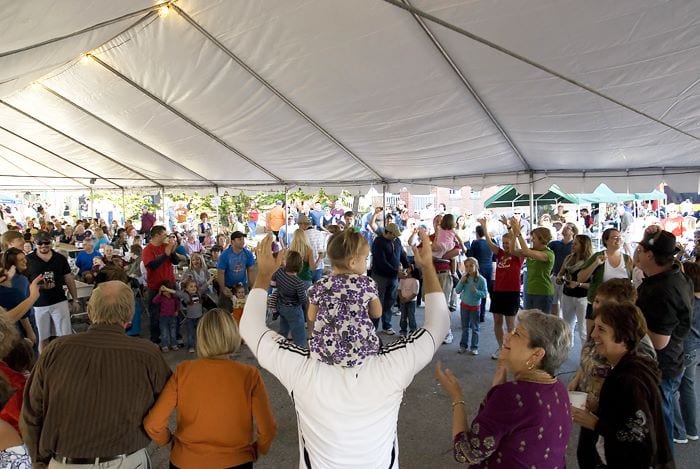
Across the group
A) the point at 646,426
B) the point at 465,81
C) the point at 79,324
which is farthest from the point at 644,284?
the point at 79,324

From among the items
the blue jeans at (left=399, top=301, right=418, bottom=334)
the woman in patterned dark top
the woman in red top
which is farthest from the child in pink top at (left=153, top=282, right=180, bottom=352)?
the woman in patterned dark top

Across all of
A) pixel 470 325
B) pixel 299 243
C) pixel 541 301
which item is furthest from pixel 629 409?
pixel 299 243

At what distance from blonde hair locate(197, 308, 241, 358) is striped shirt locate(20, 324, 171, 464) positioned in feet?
0.74

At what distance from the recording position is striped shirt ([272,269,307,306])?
481cm

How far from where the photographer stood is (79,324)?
6957mm

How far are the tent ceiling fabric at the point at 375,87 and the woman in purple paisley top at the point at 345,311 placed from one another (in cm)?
241

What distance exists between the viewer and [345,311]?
1.33 m

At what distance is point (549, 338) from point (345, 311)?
67cm

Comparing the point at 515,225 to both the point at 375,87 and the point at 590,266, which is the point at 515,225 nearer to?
the point at 590,266

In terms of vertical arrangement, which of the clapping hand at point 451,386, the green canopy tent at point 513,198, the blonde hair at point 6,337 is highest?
the green canopy tent at point 513,198

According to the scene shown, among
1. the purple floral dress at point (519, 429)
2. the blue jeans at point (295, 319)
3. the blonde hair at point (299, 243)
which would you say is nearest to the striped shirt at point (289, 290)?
the blue jeans at point (295, 319)

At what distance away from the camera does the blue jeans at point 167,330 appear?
5645 millimetres

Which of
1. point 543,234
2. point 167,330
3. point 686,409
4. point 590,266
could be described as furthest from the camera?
point 167,330

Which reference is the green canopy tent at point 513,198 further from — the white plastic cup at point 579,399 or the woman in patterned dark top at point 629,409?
the woman in patterned dark top at point 629,409
